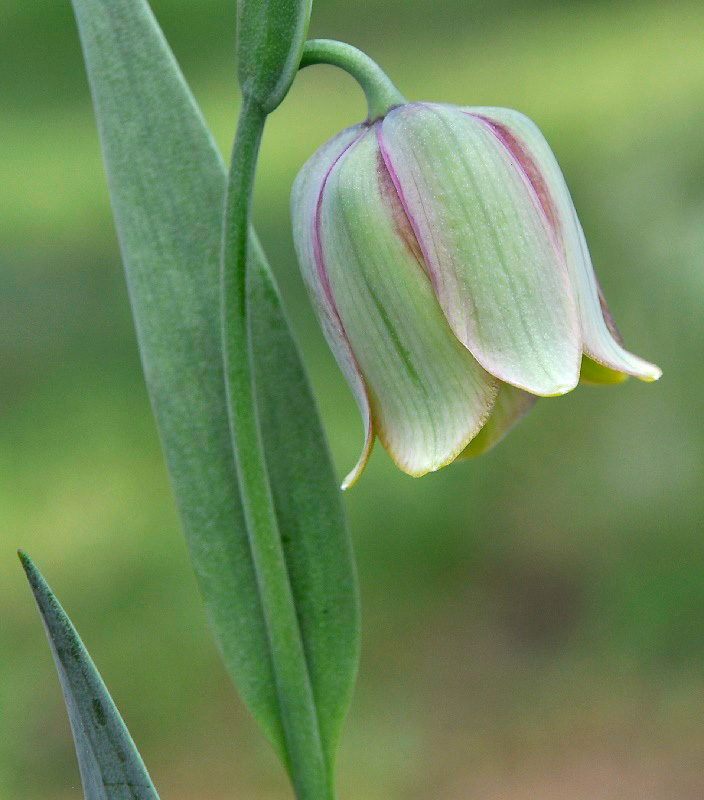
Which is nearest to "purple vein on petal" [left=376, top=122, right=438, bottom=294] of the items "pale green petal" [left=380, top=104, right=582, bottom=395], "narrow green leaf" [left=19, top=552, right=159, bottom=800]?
"pale green petal" [left=380, top=104, right=582, bottom=395]

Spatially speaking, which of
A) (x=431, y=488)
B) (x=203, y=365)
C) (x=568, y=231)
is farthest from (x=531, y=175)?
(x=431, y=488)

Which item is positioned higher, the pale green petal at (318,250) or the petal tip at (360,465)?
the pale green petal at (318,250)

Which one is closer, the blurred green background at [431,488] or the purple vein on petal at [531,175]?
the purple vein on petal at [531,175]

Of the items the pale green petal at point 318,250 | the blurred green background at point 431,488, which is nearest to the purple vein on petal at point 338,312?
the pale green petal at point 318,250

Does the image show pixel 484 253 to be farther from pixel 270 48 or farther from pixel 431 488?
pixel 431 488

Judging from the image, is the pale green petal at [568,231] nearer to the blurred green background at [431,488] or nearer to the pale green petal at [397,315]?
the pale green petal at [397,315]

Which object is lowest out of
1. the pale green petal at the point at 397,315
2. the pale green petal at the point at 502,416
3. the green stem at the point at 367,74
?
the pale green petal at the point at 502,416

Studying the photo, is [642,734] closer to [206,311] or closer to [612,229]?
[612,229]
